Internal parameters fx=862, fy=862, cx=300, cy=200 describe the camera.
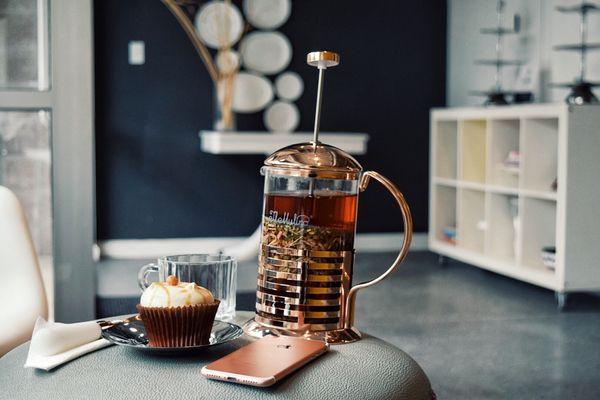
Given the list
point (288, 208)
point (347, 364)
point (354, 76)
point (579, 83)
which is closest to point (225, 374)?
point (347, 364)

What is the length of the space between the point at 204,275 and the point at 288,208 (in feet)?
0.59

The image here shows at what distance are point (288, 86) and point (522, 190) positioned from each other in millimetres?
1888

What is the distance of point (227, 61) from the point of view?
5578mm

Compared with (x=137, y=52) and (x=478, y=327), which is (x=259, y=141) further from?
(x=478, y=327)

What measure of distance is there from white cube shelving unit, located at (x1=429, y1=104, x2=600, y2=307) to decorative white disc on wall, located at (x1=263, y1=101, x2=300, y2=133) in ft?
3.05

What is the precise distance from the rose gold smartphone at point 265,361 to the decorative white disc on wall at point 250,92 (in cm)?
439

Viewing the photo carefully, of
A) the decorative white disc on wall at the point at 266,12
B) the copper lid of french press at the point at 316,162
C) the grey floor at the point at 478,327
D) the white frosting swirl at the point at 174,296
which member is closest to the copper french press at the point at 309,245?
the copper lid of french press at the point at 316,162

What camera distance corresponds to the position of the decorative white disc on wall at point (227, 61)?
5.54 meters

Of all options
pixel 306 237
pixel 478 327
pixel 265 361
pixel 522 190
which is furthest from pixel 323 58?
pixel 522 190

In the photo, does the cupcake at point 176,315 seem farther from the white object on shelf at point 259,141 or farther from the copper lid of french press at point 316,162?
the white object on shelf at point 259,141

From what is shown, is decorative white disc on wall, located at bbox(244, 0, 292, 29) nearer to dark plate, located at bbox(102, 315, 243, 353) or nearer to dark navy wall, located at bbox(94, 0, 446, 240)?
dark navy wall, located at bbox(94, 0, 446, 240)

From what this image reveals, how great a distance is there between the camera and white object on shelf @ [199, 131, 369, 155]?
5.22 meters

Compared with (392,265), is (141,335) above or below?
below

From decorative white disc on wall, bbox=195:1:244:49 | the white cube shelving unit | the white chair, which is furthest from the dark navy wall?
the white chair
